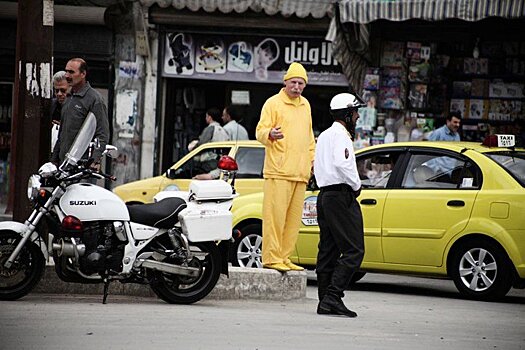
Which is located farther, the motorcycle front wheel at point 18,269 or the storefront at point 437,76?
the storefront at point 437,76

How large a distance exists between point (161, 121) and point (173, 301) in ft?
38.0

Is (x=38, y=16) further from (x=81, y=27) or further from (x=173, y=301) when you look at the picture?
(x=81, y=27)

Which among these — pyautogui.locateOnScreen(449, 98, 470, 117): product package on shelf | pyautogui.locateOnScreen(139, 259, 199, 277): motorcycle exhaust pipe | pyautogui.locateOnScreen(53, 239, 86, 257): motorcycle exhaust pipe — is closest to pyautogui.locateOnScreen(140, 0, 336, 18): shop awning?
pyautogui.locateOnScreen(449, 98, 470, 117): product package on shelf

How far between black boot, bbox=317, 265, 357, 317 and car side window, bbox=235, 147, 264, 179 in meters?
6.07

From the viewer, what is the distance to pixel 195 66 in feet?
70.2

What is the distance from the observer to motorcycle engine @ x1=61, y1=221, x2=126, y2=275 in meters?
10.0

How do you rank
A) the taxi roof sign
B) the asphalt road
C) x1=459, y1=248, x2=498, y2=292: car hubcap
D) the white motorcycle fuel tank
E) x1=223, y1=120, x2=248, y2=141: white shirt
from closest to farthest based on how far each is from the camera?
the asphalt road, the white motorcycle fuel tank, x1=459, y1=248, x2=498, y2=292: car hubcap, the taxi roof sign, x1=223, y1=120, x2=248, y2=141: white shirt

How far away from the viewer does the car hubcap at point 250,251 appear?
13.5 meters

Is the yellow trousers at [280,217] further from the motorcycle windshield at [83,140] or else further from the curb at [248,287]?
the motorcycle windshield at [83,140]

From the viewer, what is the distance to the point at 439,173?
12.7m

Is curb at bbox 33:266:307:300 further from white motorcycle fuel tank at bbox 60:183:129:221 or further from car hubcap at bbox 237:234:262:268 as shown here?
car hubcap at bbox 237:234:262:268

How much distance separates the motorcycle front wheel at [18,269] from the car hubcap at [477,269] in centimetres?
429

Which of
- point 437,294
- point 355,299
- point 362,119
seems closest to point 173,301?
point 355,299

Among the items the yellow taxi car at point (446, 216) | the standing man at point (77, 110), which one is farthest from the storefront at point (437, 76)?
the standing man at point (77, 110)
